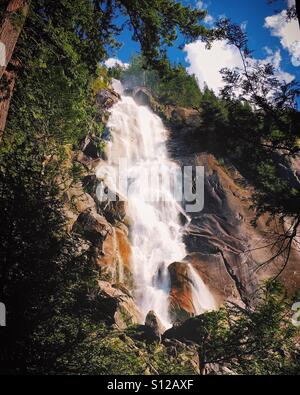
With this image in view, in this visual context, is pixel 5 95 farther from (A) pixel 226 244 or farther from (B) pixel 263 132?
(A) pixel 226 244

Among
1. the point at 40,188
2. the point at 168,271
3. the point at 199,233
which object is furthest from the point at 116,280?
the point at 40,188

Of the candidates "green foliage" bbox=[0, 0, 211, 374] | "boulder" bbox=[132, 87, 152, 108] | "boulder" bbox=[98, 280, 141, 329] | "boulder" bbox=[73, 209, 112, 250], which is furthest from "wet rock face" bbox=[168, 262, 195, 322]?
"boulder" bbox=[132, 87, 152, 108]

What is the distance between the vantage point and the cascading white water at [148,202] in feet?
69.3

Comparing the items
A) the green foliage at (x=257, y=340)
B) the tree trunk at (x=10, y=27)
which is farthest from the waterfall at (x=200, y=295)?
the tree trunk at (x=10, y=27)

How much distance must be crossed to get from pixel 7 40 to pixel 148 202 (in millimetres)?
22925

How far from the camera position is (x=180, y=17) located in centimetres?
909

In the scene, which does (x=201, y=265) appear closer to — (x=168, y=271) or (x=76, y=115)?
(x=168, y=271)

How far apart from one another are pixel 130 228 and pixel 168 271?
462cm

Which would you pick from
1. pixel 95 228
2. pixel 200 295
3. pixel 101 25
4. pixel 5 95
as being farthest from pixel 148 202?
pixel 5 95

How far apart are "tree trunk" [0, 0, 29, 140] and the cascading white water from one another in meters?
15.3

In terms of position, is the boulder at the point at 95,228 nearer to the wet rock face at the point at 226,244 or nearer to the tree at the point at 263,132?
the wet rock face at the point at 226,244

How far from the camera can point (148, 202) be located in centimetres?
2839

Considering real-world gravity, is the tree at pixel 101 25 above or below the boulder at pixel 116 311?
above

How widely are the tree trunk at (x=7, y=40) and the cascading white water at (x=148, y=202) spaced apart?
15322mm
